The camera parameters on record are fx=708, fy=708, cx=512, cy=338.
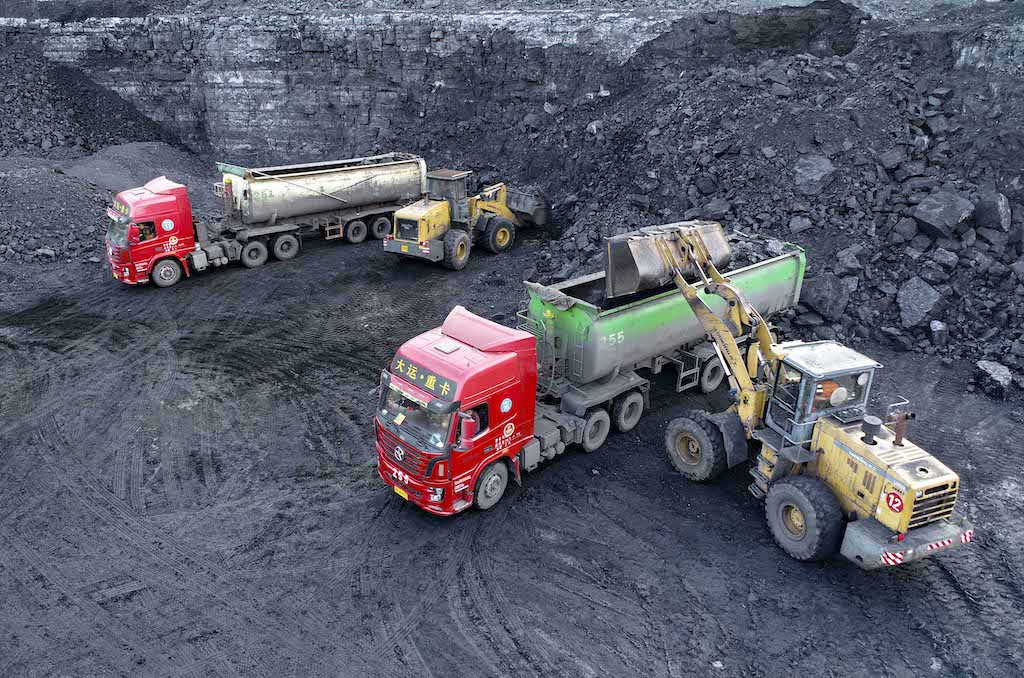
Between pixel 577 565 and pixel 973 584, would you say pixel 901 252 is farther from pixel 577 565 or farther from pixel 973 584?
pixel 577 565

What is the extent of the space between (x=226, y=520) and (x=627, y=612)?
5830 mm

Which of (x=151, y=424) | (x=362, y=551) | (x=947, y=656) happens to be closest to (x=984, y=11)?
(x=947, y=656)

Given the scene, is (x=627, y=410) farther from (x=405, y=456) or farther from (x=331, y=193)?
(x=331, y=193)

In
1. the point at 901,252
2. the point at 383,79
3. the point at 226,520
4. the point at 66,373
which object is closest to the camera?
the point at 226,520

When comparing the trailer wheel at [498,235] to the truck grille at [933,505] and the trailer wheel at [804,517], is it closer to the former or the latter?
the trailer wheel at [804,517]

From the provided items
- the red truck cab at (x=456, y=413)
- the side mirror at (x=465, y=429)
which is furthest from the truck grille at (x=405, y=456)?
the side mirror at (x=465, y=429)

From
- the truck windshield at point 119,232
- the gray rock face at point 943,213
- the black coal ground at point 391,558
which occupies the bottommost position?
the black coal ground at point 391,558

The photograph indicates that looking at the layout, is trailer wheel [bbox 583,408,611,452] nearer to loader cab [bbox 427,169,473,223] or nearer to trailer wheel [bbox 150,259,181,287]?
loader cab [bbox 427,169,473,223]

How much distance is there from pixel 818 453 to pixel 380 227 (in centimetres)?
1672

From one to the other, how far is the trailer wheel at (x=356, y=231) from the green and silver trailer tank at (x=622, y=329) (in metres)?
11.4

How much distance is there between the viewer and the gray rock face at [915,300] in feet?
48.0

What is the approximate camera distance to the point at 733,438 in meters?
10.5

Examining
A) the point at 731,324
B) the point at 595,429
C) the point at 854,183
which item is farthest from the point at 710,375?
the point at 854,183

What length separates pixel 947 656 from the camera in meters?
7.99
